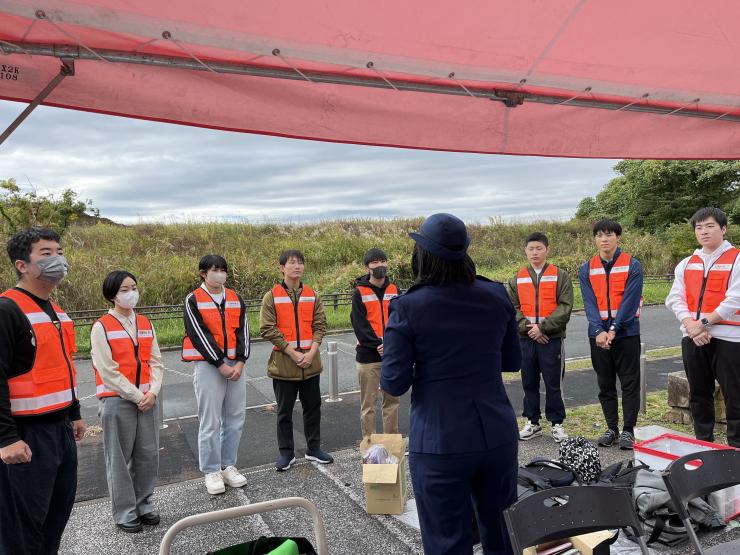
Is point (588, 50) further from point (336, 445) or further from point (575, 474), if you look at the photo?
point (336, 445)

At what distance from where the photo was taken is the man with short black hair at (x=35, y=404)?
2791 millimetres

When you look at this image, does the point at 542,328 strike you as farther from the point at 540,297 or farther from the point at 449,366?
the point at 449,366

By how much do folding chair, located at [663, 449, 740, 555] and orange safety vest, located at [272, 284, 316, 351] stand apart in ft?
11.2

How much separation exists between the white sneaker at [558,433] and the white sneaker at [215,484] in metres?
3.32

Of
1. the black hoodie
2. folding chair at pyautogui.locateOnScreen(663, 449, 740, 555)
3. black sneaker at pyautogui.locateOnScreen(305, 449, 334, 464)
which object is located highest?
the black hoodie

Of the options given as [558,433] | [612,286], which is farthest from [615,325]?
→ [558,433]

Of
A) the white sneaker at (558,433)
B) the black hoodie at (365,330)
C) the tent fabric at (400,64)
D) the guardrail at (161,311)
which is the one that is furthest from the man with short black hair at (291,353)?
the guardrail at (161,311)

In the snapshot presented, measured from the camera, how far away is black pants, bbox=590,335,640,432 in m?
5.35

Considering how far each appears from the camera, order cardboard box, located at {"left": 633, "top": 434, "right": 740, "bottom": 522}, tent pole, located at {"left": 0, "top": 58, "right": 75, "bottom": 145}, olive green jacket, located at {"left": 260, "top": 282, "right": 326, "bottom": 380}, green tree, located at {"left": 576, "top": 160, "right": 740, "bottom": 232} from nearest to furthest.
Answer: tent pole, located at {"left": 0, "top": 58, "right": 75, "bottom": 145} → cardboard box, located at {"left": 633, "top": 434, "right": 740, "bottom": 522} → olive green jacket, located at {"left": 260, "top": 282, "right": 326, "bottom": 380} → green tree, located at {"left": 576, "top": 160, "right": 740, "bottom": 232}

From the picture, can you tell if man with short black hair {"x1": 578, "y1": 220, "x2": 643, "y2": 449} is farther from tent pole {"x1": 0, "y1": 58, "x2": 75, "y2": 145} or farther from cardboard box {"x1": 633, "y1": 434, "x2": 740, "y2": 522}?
tent pole {"x1": 0, "y1": 58, "x2": 75, "y2": 145}

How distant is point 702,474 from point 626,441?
3123 millimetres

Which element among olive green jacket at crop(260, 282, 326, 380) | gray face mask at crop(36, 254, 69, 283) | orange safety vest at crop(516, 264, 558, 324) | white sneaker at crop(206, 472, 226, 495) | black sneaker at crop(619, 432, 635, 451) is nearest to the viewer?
gray face mask at crop(36, 254, 69, 283)

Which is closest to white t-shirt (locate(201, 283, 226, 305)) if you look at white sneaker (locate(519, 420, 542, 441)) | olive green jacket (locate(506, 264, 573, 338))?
olive green jacket (locate(506, 264, 573, 338))

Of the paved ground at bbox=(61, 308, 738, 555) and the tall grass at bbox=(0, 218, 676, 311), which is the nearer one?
the paved ground at bbox=(61, 308, 738, 555)
